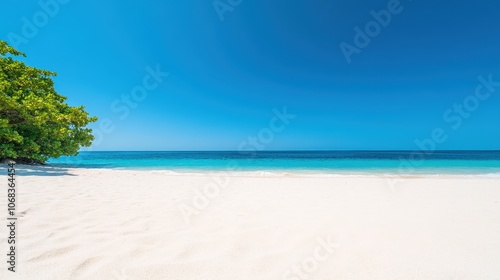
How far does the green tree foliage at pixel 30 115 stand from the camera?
10.4 m

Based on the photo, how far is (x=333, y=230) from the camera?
307 centimetres

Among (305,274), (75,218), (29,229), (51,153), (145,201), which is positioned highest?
(51,153)

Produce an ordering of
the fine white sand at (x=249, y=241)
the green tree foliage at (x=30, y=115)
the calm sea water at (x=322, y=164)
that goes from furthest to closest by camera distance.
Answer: the calm sea water at (x=322, y=164)
the green tree foliage at (x=30, y=115)
the fine white sand at (x=249, y=241)

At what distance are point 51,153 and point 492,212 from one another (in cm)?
1880

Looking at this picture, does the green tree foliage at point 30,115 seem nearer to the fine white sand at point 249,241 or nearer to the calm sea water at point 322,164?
the calm sea water at point 322,164

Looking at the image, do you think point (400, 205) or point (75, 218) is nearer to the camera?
point (75, 218)

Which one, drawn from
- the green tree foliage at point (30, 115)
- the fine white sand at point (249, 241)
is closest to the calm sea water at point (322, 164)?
the green tree foliage at point (30, 115)

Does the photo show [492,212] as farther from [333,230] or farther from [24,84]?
[24,84]

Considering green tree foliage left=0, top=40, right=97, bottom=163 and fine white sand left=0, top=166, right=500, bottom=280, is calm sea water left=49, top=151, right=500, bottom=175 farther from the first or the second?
fine white sand left=0, top=166, right=500, bottom=280

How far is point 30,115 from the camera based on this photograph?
10945mm

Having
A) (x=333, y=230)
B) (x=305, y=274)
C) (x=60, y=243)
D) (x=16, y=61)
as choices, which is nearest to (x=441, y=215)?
(x=333, y=230)

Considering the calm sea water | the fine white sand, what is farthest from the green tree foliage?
the fine white sand

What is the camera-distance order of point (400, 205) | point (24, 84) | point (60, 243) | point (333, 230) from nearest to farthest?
point (60, 243)
point (333, 230)
point (400, 205)
point (24, 84)

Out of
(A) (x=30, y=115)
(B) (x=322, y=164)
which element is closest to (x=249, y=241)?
(A) (x=30, y=115)
